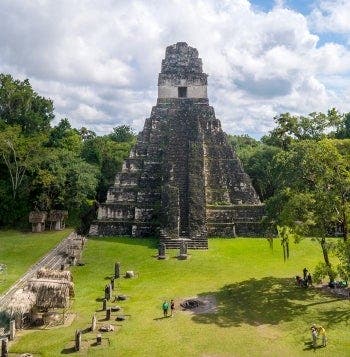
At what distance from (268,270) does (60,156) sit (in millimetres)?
19013

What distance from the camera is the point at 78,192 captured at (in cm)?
3181

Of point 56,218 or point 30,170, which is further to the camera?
point 30,170

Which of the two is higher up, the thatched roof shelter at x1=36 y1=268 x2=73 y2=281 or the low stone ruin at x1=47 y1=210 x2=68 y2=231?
the low stone ruin at x1=47 y1=210 x2=68 y2=231

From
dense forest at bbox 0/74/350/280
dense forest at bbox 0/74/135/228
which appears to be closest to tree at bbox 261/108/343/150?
dense forest at bbox 0/74/350/280

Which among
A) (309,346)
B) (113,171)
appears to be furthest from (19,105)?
(309,346)

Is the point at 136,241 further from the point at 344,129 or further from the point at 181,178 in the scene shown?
the point at 344,129

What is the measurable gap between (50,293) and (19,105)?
78.8 ft

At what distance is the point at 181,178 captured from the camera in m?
31.1

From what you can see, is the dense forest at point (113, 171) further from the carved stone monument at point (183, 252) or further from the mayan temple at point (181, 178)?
the carved stone monument at point (183, 252)

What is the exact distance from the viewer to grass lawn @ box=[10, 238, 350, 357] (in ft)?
44.8

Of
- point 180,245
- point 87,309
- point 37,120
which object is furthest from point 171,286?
point 37,120

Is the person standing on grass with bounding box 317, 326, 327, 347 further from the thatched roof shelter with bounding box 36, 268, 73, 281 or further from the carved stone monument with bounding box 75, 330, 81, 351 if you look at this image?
the thatched roof shelter with bounding box 36, 268, 73, 281

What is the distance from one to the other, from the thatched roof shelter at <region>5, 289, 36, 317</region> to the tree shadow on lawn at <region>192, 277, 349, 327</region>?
5745 millimetres

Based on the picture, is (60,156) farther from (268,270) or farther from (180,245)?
(268,270)
